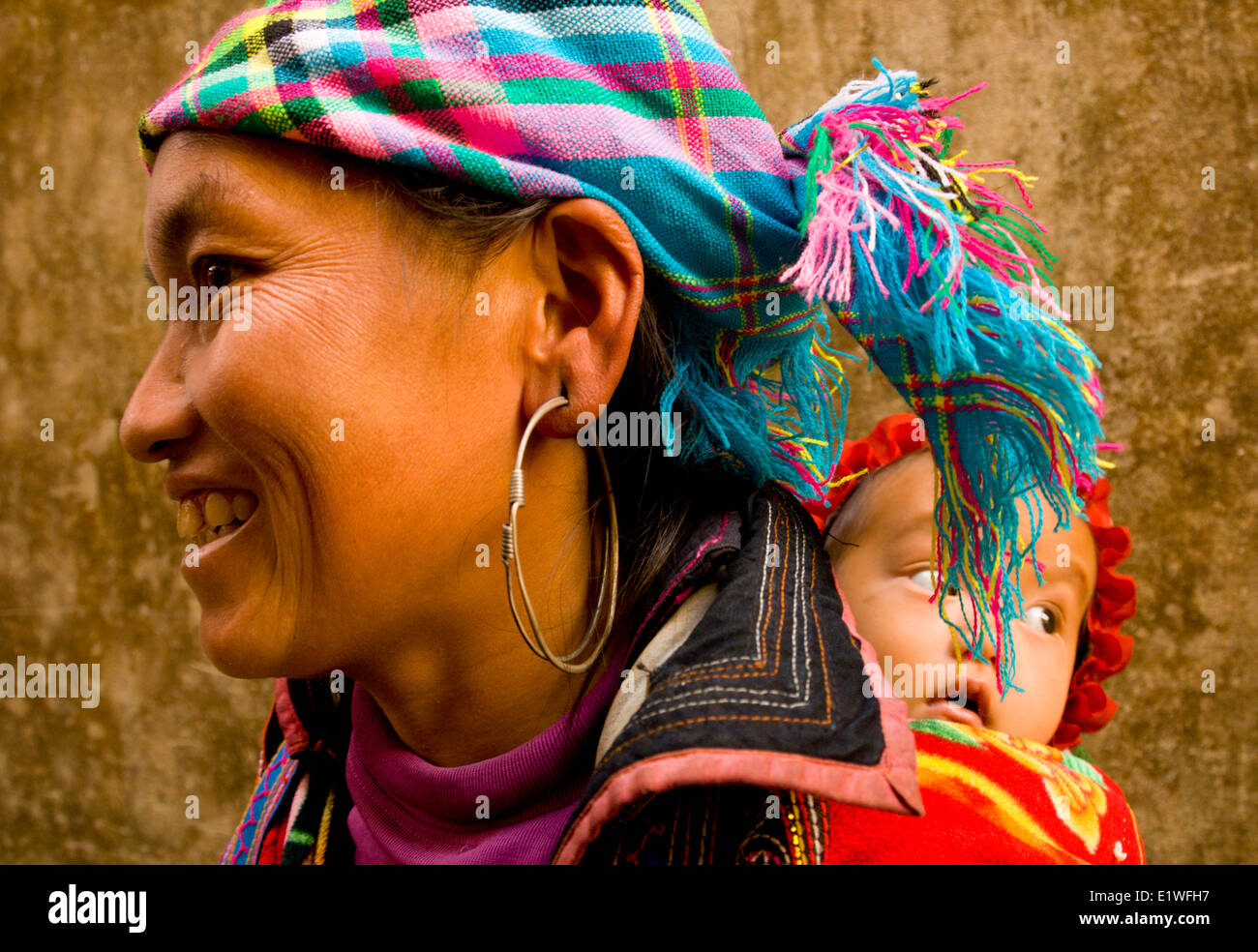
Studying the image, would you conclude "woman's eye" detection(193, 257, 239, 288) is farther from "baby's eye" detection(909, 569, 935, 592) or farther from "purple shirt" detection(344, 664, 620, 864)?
"baby's eye" detection(909, 569, 935, 592)

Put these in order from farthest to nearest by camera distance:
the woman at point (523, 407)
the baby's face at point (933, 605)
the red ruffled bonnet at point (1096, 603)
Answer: the red ruffled bonnet at point (1096, 603), the baby's face at point (933, 605), the woman at point (523, 407)

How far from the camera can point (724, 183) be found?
1.11m

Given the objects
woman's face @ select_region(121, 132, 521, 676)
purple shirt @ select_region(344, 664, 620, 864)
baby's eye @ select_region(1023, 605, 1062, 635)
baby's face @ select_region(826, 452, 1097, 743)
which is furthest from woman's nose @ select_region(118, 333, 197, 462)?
baby's eye @ select_region(1023, 605, 1062, 635)

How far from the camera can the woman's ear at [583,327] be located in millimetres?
1062

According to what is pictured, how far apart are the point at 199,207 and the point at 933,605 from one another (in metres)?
0.99

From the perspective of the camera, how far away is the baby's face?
1346 mm

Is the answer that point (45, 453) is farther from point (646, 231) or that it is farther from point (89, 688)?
point (646, 231)

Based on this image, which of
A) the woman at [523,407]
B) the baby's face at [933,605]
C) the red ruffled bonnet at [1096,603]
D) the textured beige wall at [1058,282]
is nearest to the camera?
the woman at [523,407]

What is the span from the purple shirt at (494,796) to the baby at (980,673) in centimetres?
29

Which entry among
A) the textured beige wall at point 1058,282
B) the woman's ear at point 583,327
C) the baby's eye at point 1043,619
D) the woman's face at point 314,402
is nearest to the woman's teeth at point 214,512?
the woman's face at point 314,402

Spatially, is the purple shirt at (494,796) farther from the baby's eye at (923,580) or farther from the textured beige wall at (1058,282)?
the textured beige wall at (1058,282)

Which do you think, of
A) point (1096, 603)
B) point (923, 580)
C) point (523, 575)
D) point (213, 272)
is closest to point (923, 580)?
point (923, 580)
